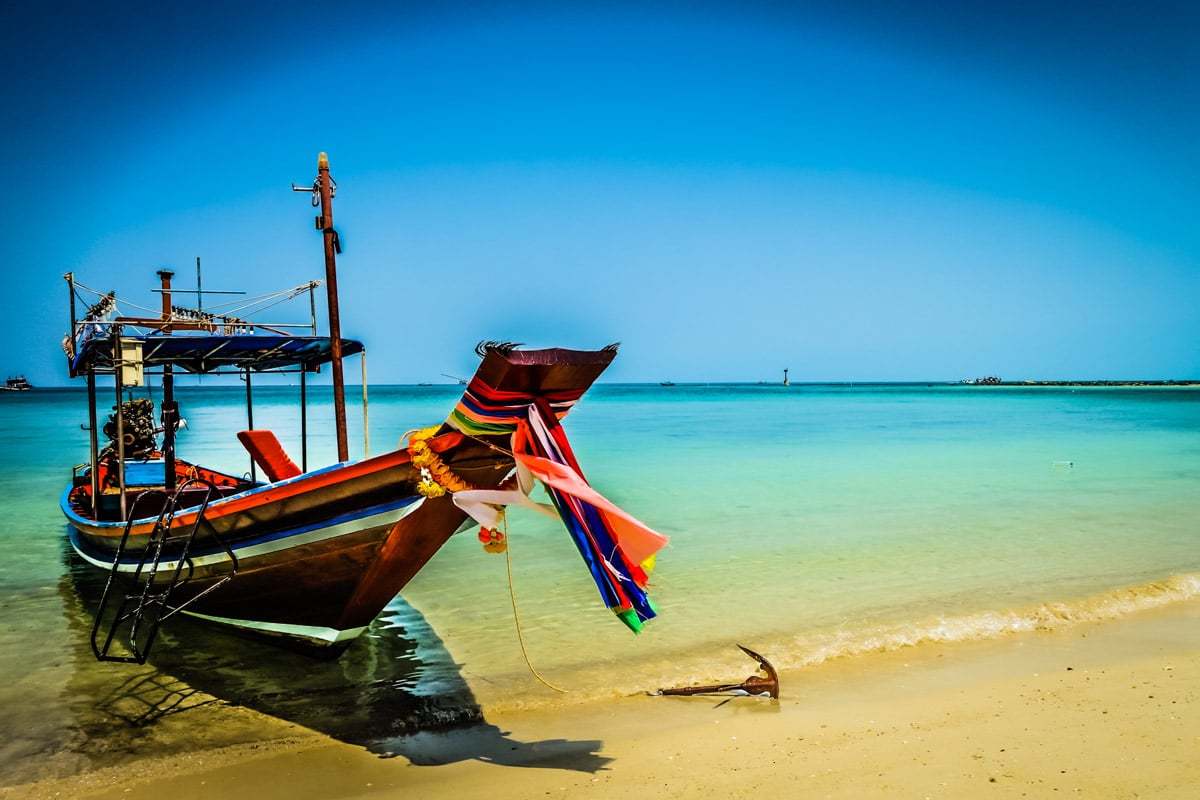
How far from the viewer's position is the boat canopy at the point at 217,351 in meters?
6.71

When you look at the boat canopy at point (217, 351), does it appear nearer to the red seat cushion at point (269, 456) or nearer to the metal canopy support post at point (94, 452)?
the metal canopy support post at point (94, 452)

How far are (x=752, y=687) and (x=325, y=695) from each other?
304 centimetres

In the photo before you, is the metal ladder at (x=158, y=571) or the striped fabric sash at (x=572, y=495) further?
the metal ladder at (x=158, y=571)

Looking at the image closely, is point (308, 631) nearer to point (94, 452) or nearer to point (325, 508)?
point (325, 508)

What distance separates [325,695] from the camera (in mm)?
5414

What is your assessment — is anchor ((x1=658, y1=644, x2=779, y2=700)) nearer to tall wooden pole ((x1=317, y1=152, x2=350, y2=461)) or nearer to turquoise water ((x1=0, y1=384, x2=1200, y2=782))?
turquoise water ((x1=0, y1=384, x2=1200, y2=782))

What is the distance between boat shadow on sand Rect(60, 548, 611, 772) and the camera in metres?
4.54

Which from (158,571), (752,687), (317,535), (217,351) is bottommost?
(752,687)

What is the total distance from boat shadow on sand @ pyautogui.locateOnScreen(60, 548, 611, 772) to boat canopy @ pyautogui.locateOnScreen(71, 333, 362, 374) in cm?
252

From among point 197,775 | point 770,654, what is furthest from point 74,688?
point 770,654

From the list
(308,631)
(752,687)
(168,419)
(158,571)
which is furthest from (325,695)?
(168,419)

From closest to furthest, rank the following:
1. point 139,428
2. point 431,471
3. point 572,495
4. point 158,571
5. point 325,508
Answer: point 572,495 < point 431,471 < point 325,508 < point 158,571 < point 139,428

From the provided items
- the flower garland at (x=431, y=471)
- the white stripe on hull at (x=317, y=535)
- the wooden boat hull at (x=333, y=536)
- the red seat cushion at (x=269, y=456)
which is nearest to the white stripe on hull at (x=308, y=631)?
the wooden boat hull at (x=333, y=536)

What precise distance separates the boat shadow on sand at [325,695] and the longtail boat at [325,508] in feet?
1.16
